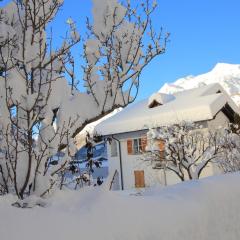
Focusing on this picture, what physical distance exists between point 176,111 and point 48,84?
1948 cm

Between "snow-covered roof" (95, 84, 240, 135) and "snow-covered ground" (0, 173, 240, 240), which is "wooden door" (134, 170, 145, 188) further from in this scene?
"snow-covered ground" (0, 173, 240, 240)

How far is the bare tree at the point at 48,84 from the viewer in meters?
3.27

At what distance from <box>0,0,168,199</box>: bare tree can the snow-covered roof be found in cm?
1765

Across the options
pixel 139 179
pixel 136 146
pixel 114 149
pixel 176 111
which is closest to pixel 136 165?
pixel 139 179

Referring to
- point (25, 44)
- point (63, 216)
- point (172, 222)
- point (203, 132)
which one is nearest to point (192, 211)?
point (172, 222)

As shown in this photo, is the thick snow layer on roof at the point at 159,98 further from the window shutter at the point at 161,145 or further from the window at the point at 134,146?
the window shutter at the point at 161,145

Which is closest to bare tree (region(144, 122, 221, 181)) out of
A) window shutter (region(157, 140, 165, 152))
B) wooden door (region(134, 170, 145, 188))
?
window shutter (region(157, 140, 165, 152))

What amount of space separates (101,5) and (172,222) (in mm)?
2323

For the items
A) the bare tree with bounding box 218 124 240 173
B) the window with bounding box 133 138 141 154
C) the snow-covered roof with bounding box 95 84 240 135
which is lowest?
the bare tree with bounding box 218 124 240 173

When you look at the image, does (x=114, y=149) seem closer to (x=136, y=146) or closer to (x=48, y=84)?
(x=136, y=146)

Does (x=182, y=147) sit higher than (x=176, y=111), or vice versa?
(x=176, y=111)

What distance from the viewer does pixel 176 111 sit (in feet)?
74.5

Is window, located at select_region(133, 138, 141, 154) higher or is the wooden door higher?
window, located at select_region(133, 138, 141, 154)

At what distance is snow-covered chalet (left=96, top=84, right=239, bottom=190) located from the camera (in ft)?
72.9
